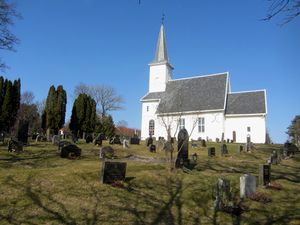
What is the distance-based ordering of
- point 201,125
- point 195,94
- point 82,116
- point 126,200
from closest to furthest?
point 126,200, point 82,116, point 201,125, point 195,94

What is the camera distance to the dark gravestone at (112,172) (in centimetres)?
1016

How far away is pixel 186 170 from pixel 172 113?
30.4m

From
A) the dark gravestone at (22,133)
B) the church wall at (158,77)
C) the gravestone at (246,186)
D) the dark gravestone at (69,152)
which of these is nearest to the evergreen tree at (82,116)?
the dark gravestone at (22,133)

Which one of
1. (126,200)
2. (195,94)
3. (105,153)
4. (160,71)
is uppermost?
(160,71)

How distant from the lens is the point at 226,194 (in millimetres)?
9469

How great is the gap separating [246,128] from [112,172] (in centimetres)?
3425

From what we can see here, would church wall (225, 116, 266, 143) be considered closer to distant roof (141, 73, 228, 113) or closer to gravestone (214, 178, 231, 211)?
distant roof (141, 73, 228, 113)

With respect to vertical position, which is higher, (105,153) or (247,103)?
(247,103)

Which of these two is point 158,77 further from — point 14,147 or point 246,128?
point 14,147

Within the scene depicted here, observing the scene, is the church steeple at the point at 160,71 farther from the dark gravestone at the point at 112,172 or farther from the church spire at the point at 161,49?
the dark gravestone at the point at 112,172

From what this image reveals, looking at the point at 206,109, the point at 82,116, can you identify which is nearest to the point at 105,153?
the point at 82,116

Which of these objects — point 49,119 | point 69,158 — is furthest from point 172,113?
point 69,158

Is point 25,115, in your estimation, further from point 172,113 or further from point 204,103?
point 204,103

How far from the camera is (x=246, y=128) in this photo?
4138 centimetres
